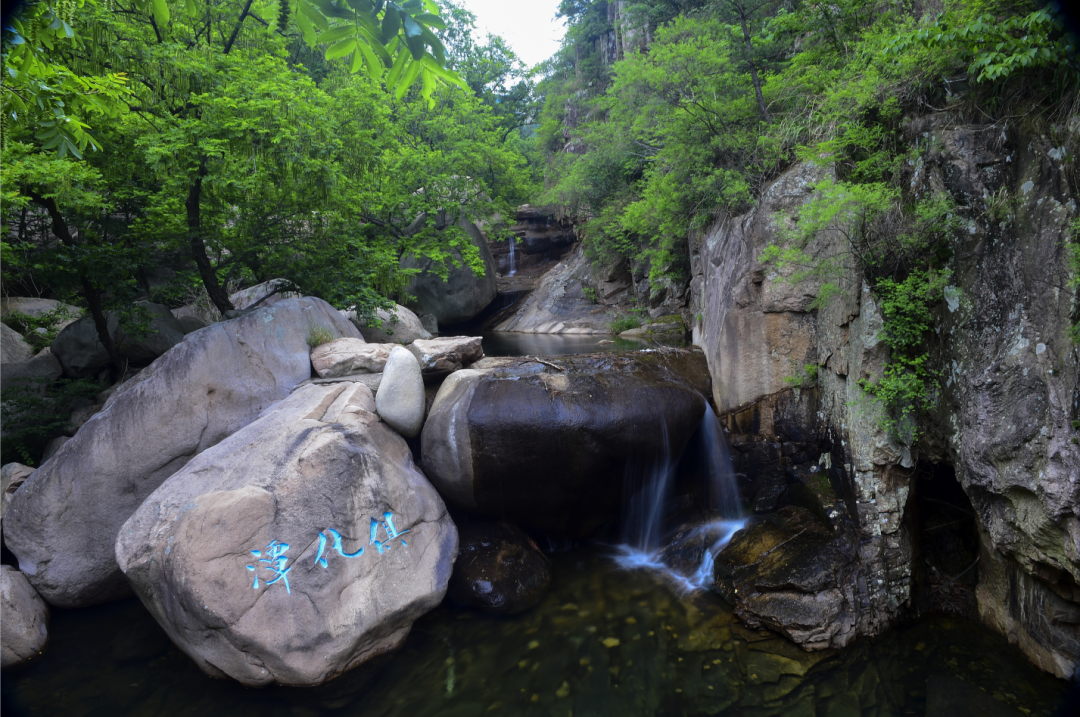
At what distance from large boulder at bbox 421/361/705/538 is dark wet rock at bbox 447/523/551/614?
296 mm

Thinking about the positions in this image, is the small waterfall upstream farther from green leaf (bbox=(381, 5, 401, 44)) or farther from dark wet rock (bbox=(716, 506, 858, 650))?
green leaf (bbox=(381, 5, 401, 44))

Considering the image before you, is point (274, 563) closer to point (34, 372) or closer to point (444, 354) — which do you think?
point (444, 354)

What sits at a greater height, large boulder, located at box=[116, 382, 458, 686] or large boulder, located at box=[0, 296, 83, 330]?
large boulder, located at box=[0, 296, 83, 330]

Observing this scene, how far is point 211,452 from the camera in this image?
543cm

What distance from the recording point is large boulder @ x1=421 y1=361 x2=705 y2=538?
6.11m

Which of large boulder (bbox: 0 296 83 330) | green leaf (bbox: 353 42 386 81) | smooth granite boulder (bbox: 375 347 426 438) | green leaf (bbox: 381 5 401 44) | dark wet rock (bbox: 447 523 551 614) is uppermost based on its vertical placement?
green leaf (bbox: 381 5 401 44)

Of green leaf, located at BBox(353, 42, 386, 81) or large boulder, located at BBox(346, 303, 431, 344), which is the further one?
large boulder, located at BBox(346, 303, 431, 344)

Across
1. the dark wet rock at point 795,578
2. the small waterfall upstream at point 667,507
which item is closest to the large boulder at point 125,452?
the small waterfall upstream at point 667,507

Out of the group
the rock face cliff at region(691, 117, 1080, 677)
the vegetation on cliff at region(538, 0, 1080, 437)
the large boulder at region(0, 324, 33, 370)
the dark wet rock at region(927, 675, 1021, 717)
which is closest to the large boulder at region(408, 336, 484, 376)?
the vegetation on cliff at region(538, 0, 1080, 437)

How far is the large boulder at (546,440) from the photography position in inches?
241

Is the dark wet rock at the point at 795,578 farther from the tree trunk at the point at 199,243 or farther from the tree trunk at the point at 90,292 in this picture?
the tree trunk at the point at 90,292

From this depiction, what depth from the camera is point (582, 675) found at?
15.5ft

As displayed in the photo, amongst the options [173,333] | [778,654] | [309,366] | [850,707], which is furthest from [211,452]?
[850,707]

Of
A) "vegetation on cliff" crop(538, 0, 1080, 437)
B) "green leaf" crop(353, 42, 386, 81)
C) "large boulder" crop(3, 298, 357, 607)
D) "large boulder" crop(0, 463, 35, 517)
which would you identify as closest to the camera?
"green leaf" crop(353, 42, 386, 81)
